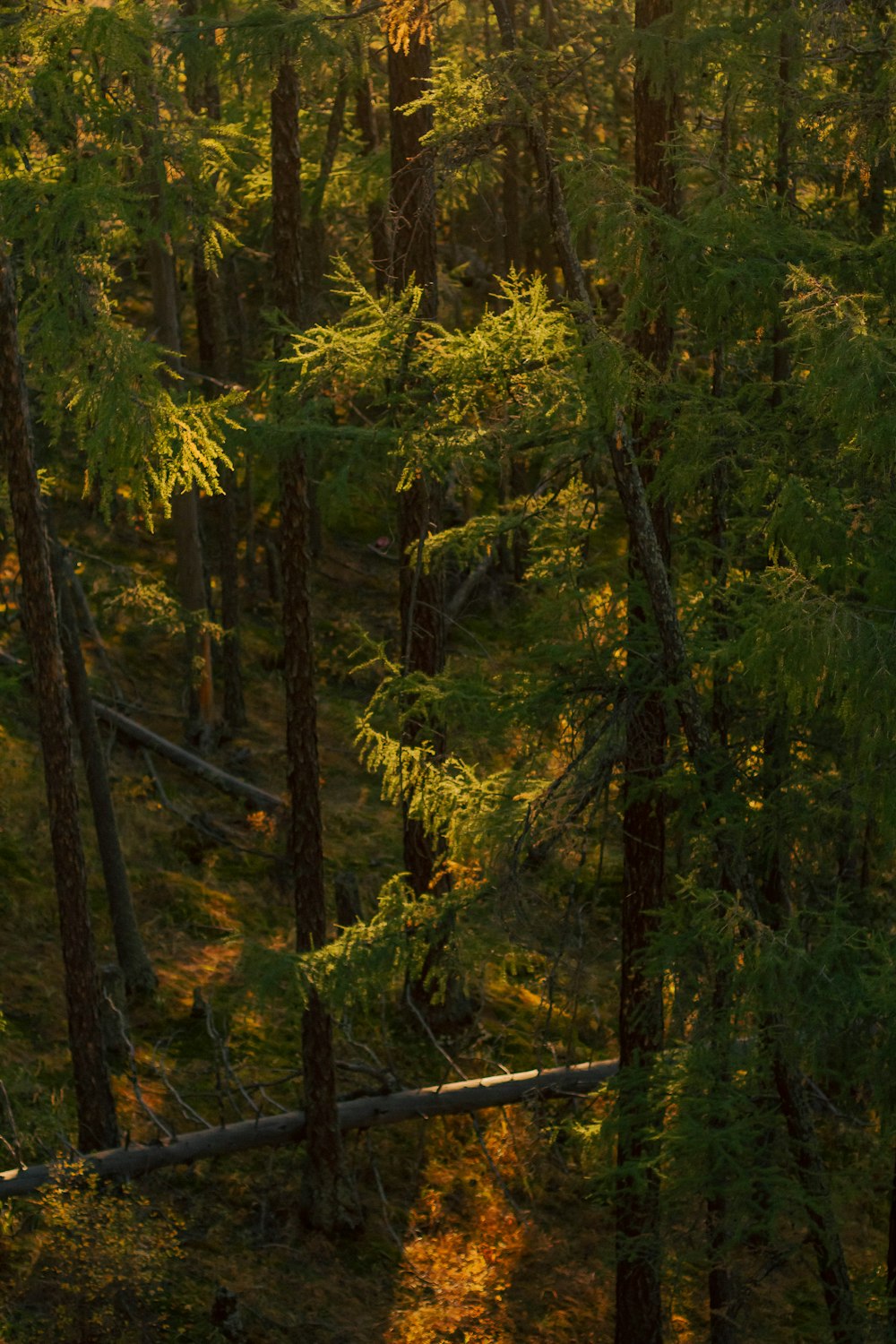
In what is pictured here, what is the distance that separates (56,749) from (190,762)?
8.65m

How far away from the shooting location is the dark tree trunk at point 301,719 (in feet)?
35.2

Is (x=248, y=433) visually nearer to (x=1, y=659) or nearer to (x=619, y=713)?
(x=619, y=713)

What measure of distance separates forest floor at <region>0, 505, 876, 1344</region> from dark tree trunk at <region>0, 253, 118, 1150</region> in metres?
0.75

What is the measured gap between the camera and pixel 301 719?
11.3m

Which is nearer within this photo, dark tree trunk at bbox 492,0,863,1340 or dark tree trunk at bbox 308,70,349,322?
dark tree trunk at bbox 492,0,863,1340

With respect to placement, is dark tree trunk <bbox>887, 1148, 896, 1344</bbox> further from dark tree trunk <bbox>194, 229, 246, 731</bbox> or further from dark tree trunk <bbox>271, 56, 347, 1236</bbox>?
dark tree trunk <bbox>194, 229, 246, 731</bbox>

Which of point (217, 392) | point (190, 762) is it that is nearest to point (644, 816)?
point (190, 762)

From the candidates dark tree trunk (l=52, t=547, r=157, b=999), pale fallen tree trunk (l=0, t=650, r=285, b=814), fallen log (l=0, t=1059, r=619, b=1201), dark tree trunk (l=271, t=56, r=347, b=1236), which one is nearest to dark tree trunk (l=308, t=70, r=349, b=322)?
dark tree trunk (l=271, t=56, r=347, b=1236)

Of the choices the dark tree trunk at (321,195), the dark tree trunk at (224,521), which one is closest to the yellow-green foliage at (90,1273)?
the dark tree trunk at (224,521)

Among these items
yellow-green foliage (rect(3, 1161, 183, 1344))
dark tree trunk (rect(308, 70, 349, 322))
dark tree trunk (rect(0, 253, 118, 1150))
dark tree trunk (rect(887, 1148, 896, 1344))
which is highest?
dark tree trunk (rect(308, 70, 349, 322))

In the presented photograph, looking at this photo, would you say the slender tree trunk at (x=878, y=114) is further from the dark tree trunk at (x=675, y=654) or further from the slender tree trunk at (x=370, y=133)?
the slender tree trunk at (x=370, y=133)

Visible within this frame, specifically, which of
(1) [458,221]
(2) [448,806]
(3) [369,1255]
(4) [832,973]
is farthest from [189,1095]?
(1) [458,221]

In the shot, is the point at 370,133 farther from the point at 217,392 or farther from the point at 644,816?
the point at 644,816

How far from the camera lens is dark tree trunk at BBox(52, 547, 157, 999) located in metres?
14.1
